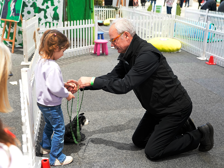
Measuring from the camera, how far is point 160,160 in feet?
11.1

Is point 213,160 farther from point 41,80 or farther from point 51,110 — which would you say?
point 41,80

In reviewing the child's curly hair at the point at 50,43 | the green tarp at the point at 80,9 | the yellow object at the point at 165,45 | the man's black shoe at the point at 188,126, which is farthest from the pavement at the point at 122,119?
the green tarp at the point at 80,9

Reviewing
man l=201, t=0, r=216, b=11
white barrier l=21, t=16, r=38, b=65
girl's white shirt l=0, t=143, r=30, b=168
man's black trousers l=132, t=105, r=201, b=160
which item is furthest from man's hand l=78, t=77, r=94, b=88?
man l=201, t=0, r=216, b=11

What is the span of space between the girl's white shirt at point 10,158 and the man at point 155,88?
1893 mm

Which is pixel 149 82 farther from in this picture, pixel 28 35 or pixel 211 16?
pixel 211 16

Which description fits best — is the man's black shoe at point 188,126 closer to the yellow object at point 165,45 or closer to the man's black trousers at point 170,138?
the man's black trousers at point 170,138

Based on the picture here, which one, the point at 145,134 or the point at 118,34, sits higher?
the point at 118,34

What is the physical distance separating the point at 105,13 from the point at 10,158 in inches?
643

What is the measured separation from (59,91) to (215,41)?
6.58 meters

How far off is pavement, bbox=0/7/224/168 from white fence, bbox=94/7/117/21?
957 centimetres

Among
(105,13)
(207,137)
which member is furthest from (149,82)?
(105,13)

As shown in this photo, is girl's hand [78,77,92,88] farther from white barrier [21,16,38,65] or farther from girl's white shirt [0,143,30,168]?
white barrier [21,16,38,65]

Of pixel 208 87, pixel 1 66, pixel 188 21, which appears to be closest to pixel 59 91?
pixel 1 66

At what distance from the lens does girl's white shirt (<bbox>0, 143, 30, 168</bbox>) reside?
1.13 m
